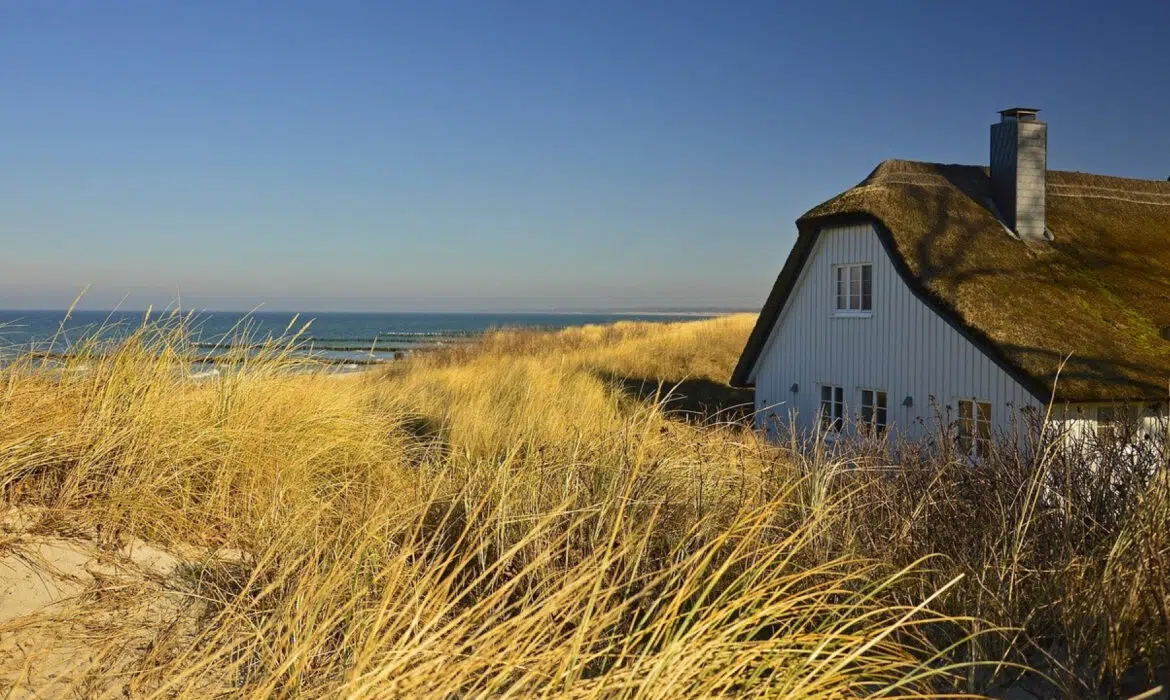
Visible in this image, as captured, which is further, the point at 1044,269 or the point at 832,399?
the point at 832,399

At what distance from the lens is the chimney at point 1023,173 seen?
524 inches

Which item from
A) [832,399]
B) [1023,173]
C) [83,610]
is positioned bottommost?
[832,399]

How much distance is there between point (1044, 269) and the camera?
1249cm

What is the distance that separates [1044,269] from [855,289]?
2.64 meters

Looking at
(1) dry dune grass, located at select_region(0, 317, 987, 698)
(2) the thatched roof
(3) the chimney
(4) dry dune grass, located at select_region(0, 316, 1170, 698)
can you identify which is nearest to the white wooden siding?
(2) the thatched roof

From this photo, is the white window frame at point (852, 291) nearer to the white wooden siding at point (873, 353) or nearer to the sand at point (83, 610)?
the white wooden siding at point (873, 353)

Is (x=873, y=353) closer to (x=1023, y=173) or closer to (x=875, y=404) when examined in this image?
(x=875, y=404)

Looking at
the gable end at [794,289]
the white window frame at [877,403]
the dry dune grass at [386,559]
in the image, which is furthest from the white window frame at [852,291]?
the dry dune grass at [386,559]

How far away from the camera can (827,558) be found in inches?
139

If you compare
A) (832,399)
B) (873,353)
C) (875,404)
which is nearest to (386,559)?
(875,404)

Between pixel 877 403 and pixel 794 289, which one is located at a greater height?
pixel 794 289

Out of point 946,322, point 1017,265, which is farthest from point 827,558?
point 1017,265

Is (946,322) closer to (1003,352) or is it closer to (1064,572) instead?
(1003,352)

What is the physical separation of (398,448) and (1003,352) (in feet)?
25.9
